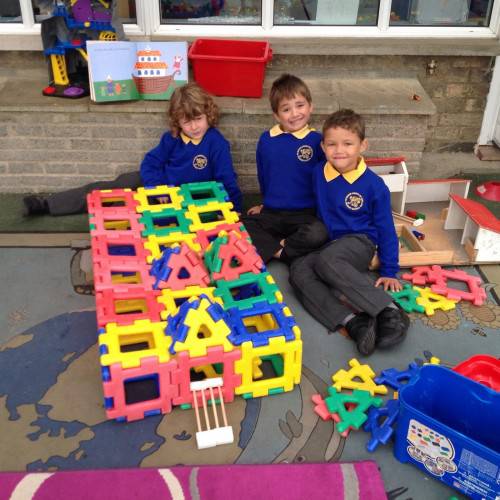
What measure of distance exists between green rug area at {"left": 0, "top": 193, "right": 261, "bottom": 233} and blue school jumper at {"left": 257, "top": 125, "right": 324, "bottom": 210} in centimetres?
38

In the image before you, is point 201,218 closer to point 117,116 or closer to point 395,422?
point 117,116

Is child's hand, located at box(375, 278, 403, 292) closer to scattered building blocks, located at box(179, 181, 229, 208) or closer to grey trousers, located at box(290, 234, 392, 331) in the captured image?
grey trousers, located at box(290, 234, 392, 331)

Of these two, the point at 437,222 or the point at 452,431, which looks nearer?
the point at 452,431

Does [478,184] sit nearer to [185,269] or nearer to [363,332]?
[363,332]

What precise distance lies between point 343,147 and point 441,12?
5.00 ft

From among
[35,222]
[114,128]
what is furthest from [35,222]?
[114,128]

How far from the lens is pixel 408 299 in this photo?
2355mm

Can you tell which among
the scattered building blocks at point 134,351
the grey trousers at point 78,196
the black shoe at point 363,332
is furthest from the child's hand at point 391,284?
the grey trousers at point 78,196

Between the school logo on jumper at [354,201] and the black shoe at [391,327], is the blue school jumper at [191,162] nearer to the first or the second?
the school logo on jumper at [354,201]

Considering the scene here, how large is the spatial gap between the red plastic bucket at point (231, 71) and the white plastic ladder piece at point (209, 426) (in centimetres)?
165

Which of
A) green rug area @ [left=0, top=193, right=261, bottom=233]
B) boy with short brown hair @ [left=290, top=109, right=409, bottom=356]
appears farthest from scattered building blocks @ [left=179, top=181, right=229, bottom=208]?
boy with short brown hair @ [left=290, top=109, right=409, bottom=356]

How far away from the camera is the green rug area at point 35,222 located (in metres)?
2.82

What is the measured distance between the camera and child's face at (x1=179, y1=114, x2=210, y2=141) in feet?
8.72

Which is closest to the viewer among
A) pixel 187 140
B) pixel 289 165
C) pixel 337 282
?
pixel 337 282
